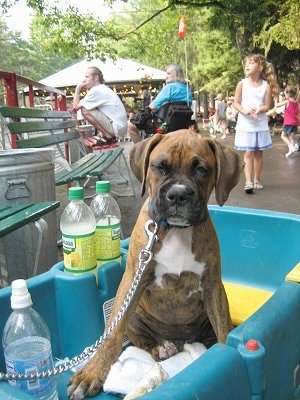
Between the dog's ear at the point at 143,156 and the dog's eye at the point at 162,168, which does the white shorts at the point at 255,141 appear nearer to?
the dog's ear at the point at 143,156

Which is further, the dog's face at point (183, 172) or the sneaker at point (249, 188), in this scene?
the sneaker at point (249, 188)

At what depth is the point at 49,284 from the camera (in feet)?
8.13

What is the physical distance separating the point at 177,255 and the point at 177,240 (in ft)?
0.24

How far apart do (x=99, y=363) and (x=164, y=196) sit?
0.88m

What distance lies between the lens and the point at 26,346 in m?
2.13

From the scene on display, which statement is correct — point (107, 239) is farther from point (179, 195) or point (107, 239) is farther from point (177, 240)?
point (179, 195)

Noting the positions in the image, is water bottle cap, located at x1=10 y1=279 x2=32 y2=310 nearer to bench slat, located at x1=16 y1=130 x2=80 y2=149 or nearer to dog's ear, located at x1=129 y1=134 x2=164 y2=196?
dog's ear, located at x1=129 y1=134 x2=164 y2=196

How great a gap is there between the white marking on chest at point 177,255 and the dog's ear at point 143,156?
1.05 ft

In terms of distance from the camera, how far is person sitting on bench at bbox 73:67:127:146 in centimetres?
649

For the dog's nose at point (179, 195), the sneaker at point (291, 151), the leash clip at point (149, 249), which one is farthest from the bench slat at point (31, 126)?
the sneaker at point (291, 151)

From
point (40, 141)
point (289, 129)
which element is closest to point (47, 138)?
point (40, 141)

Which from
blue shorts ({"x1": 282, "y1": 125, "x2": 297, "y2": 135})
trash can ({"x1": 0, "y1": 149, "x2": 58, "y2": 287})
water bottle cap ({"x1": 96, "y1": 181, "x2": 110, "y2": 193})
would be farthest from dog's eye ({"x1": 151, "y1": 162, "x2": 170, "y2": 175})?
A: blue shorts ({"x1": 282, "y1": 125, "x2": 297, "y2": 135})

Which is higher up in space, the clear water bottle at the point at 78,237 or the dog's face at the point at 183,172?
the dog's face at the point at 183,172

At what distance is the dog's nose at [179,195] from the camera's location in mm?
1952
